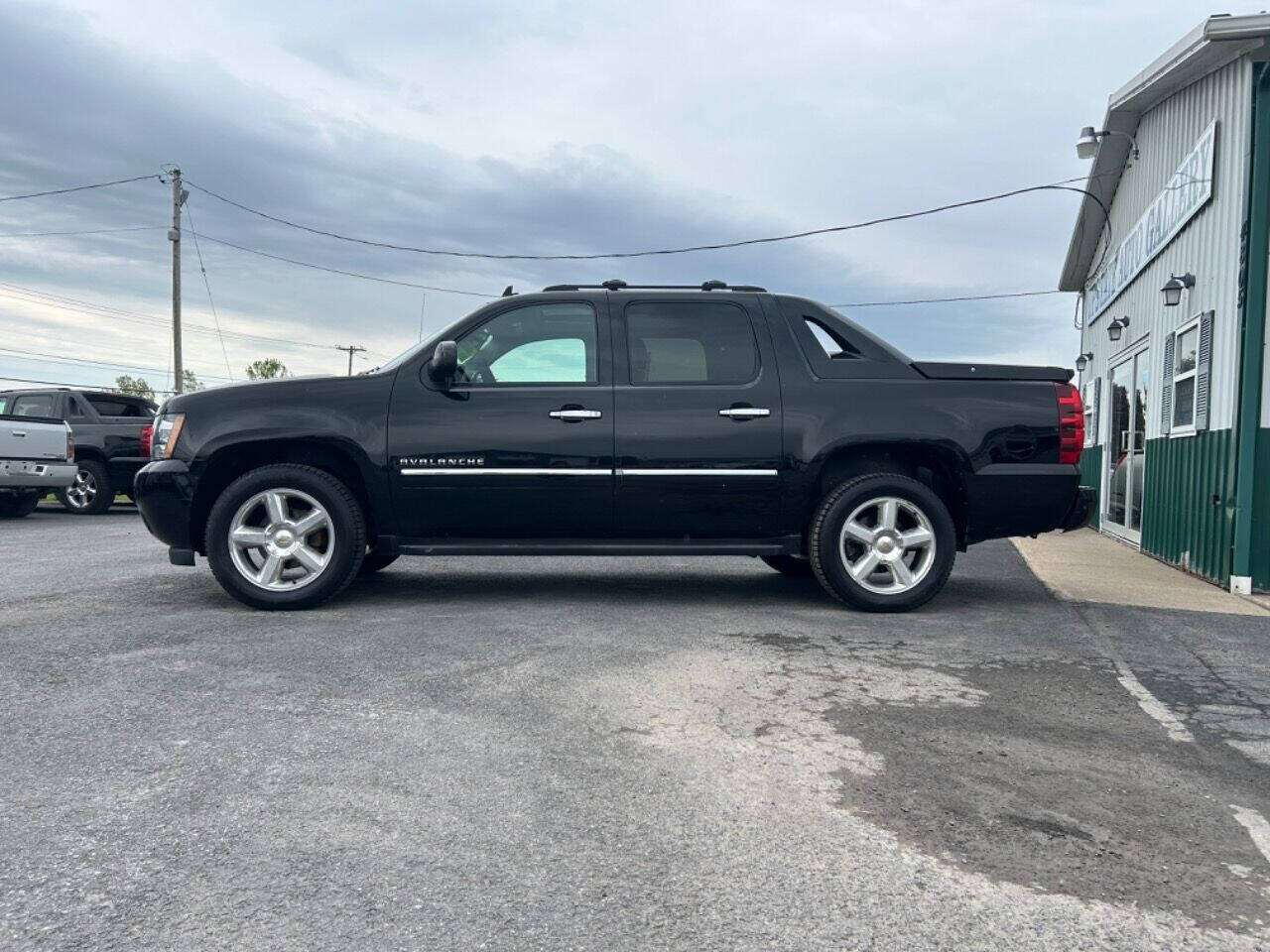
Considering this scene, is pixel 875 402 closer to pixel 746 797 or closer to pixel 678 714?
pixel 678 714

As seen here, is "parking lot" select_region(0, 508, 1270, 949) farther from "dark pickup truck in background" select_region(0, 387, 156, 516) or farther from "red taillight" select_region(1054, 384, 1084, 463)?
"dark pickup truck in background" select_region(0, 387, 156, 516)

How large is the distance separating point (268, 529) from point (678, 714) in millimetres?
3266

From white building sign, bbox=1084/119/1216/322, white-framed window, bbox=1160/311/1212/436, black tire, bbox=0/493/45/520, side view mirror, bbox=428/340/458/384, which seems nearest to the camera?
side view mirror, bbox=428/340/458/384

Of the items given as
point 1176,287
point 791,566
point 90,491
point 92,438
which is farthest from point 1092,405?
point 90,491

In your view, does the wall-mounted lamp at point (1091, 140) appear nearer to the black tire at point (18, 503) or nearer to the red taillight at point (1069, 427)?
the red taillight at point (1069, 427)

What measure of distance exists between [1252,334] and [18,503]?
14339 mm

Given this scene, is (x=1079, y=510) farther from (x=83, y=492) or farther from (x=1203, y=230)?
(x=83, y=492)

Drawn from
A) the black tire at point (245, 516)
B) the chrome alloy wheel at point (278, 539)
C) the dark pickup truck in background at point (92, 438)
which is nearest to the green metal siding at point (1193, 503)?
the black tire at point (245, 516)

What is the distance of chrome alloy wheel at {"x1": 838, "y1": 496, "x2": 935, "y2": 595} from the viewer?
21.5ft

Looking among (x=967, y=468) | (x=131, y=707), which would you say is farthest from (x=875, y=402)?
(x=131, y=707)

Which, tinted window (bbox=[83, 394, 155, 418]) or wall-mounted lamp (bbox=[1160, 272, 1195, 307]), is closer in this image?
wall-mounted lamp (bbox=[1160, 272, 1195, 307])

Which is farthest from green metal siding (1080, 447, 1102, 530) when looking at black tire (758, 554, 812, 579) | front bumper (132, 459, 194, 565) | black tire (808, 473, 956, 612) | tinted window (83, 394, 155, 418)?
tinted window (83, 394, 155, 418)

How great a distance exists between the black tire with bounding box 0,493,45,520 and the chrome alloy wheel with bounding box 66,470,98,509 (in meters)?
0.65

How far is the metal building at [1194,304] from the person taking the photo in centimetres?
848
